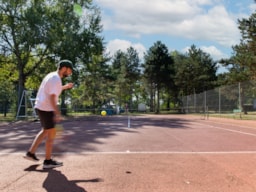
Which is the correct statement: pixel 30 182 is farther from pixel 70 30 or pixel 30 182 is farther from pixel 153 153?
pixel 70 30

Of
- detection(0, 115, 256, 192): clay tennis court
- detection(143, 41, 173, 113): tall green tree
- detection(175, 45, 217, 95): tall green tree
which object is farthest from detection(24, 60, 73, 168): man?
detection(143, 41, 173, 113): tall green tree

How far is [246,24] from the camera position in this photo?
33.4 m

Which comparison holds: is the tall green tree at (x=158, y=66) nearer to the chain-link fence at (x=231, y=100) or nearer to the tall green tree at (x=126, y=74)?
the tall green tree at (x=126, y=74)

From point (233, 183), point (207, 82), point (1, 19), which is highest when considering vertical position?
point (1, 19)

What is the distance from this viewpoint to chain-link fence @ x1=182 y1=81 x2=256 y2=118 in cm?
2462

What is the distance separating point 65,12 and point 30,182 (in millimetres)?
29280

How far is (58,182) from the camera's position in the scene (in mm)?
5180

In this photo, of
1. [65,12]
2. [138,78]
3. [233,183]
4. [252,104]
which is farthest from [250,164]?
[138,78]

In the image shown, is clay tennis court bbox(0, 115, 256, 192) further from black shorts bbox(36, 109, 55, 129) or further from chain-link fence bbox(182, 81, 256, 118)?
chain-link fence bbox(182, 81, 256, 118)

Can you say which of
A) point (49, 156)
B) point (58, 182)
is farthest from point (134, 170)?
point (49, 156)

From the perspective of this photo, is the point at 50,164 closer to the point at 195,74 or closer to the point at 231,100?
the point at 231,100

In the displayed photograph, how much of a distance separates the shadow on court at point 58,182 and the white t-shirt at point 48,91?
107 cm

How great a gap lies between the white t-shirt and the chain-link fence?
65.1 ft

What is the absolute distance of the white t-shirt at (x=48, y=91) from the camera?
618cm
